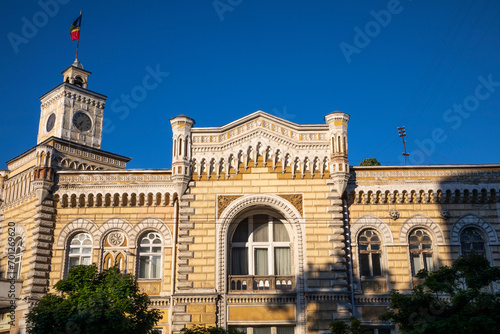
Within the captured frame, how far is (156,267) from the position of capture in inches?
1142

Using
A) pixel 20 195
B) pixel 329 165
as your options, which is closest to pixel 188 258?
pixel 329 165

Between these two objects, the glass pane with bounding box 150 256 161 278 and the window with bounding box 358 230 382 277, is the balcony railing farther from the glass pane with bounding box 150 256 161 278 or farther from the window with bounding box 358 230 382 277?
the glass pane with bounding box 150 256 161 278

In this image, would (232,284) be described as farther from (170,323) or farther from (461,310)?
(461,310)

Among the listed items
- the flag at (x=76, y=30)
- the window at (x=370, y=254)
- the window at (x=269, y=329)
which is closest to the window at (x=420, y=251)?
the window at (x=370, y=254)

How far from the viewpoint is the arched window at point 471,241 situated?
28.8m

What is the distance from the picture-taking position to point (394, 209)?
29.3 m

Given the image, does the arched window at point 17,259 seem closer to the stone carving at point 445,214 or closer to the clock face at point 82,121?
the clock face at point 82,121

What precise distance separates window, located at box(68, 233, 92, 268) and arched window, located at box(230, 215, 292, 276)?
25.5ft

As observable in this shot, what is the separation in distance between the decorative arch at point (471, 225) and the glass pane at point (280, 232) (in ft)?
28.7

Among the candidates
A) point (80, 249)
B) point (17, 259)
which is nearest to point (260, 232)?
point (80, 249)

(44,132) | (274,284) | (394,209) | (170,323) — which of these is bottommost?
(170,323)

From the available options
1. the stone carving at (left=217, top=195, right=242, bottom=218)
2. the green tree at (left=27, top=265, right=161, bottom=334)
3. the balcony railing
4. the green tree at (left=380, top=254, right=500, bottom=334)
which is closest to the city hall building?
the balcony railing

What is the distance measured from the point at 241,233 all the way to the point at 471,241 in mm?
12319

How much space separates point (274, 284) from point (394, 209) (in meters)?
7.68
